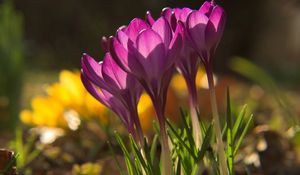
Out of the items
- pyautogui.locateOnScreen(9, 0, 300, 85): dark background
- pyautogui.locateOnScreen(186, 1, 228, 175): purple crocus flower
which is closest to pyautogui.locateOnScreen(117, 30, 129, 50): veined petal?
pyautogui.locateOnScreen(186, 1, 228, 175): purple crocus flower

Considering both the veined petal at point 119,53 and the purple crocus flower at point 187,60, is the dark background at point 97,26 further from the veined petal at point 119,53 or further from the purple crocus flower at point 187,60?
the veined petal at point 119,53

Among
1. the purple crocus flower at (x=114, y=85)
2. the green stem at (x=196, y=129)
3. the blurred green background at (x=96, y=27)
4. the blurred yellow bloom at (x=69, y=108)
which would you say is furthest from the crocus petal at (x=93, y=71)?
the blurred green background at (x=96, y=27)

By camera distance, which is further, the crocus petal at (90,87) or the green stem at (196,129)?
the green stem at (196,129)

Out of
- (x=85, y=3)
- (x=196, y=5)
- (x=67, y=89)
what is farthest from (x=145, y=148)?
(x=85, y=3)

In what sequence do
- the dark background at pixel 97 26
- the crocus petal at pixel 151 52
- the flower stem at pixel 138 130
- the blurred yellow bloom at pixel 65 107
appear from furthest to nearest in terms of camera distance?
the dark background at pixel 97 26, the blurred yellow bloom at pixel 65 107, the flower stem at pixel 138 130, the crocus petal at pixel 151 52

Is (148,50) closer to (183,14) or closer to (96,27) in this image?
(183,14)

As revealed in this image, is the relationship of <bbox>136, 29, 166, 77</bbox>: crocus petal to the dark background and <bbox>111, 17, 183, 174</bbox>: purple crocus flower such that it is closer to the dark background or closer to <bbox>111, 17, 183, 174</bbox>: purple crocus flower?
<bbox>111, 17, 183, 174</bbox>: purple crocus flower

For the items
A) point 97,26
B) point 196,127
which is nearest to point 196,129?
point 196,127

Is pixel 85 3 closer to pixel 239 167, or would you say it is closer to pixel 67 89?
pixel 67 89
